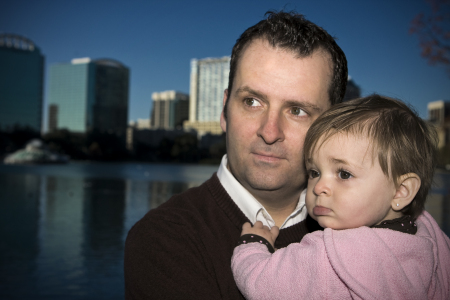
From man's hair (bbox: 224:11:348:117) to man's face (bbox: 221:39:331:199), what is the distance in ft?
0.11

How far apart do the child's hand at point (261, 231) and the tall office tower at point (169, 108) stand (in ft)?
444

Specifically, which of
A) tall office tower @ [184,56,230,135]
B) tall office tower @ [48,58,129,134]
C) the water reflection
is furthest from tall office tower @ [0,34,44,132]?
the water reflection

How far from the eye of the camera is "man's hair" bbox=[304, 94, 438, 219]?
4.49 ft

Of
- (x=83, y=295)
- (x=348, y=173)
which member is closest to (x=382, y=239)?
(x=348, y=173)

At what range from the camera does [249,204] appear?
1668 millimetres

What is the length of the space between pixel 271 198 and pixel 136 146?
78.8 meters

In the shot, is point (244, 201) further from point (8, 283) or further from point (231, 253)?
point (8, 283)

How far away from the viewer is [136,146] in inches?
3100

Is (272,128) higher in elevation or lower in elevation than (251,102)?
lower

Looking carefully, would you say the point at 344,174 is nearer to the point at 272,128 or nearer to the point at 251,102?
the point at 272,128

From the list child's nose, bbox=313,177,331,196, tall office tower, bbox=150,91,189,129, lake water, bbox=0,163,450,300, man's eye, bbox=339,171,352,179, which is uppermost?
tall office tower, bbox=150,91,189,129

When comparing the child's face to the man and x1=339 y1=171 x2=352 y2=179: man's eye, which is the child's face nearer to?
x1=339 y1=171 x2=352 y2=179: man's eye

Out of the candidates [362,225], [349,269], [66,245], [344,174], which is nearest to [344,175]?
[344,174]

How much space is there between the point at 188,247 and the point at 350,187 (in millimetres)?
595
